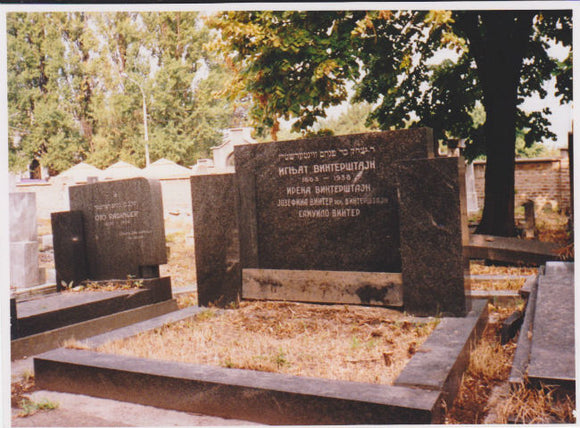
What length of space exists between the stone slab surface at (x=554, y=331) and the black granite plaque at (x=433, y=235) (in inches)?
27.9

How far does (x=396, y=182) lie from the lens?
480cm

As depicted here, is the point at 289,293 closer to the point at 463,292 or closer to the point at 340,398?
the point at 463,292

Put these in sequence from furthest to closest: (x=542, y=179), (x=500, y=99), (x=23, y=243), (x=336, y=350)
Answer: (x=542, y=179) → (x=500, y=99) → (x=23, y=243) → (x=336, y=350)

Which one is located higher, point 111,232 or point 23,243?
point 111,232

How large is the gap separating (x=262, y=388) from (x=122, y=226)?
4275 mm

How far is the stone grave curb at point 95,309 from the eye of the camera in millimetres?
5137

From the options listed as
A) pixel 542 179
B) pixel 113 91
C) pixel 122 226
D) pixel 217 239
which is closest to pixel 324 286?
pixel 217 239

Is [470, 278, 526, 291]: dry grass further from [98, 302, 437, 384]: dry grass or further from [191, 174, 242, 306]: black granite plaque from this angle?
[191, 174, 242, 306]: black granite plaque

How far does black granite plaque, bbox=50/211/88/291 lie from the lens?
6867 mm

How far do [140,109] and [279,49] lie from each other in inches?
834

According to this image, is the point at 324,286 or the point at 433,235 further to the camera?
the point at 324,286

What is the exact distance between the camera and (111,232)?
6.80m

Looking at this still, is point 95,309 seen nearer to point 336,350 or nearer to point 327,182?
point 327,182

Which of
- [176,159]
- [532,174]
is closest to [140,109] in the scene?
[176,159]
